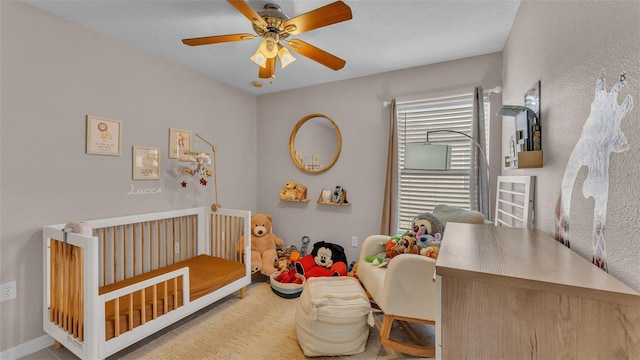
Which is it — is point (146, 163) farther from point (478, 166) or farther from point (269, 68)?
point (478, 166)

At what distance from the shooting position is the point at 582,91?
96 centimetres

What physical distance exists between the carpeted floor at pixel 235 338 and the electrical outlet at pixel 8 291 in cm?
47

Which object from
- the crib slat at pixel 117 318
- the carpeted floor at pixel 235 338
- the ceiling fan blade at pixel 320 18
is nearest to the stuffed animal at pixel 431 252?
the carpeted floor at pixel 235 338

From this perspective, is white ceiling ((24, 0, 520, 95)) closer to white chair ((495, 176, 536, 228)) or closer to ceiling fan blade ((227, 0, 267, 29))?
ceiling fan blade ((227, 0, 267, 29))

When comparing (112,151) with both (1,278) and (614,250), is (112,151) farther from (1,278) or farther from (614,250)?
(614,250)

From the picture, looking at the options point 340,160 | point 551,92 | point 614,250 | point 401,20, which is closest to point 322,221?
point 340,160

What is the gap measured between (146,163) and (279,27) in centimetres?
178

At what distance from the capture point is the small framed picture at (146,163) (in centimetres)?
240

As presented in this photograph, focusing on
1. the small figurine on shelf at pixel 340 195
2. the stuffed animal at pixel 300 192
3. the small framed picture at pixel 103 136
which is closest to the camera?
the small framed picture at pixel 103 136

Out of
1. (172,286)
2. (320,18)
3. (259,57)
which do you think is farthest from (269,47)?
(172,286)

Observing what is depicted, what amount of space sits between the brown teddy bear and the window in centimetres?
152

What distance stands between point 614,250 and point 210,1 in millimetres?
2281

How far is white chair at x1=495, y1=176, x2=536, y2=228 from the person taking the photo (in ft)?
4.91

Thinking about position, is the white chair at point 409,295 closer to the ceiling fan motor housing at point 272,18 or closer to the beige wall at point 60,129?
the ceiling fan motor housing at point 272,18
